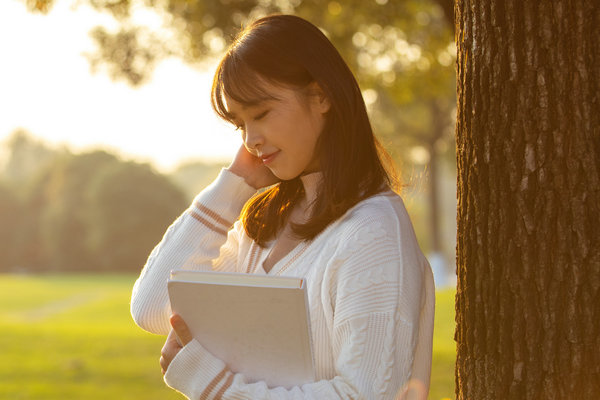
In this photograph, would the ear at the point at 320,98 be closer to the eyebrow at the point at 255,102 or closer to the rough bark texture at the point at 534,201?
the eyebrow at the point at 255,102

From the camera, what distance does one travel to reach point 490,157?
7.33 ft

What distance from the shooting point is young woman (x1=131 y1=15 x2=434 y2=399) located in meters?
2.00

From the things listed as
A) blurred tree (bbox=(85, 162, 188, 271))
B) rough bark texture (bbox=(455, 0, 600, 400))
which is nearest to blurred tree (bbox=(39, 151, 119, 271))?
blurred tree (bbox=(85, 162, 188, 271))

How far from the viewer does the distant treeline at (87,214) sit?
4034 centimetres

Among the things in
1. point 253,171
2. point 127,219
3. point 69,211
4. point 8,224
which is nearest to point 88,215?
point 69,211

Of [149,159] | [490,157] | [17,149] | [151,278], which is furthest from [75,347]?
[17,149]

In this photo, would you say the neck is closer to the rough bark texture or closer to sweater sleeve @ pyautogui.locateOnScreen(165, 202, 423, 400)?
sweater sleeve @ pyautogui.locateOnScreen(165, 202, 423, 400)

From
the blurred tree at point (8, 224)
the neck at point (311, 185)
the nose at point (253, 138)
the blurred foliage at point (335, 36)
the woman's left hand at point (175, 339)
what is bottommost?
the blurred tree at point (8, 224)

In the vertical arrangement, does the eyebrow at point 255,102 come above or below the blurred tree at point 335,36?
below

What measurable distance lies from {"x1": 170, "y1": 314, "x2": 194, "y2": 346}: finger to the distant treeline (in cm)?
3720

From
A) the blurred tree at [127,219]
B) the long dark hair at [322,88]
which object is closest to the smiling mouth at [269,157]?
the long dark hair at [322,88]

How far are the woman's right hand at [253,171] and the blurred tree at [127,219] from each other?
37.7m

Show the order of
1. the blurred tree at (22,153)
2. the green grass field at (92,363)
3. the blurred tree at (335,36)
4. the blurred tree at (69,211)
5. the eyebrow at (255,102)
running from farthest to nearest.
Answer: the blurred tree at (22,153) < the blurred tree at (69,211) < the blurred tree at (335,36) < the green grass field at (92,363) < the eyebrow at (255,102)

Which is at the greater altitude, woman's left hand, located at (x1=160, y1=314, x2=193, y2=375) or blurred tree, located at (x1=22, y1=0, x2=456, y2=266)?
blurred tree, located at (x1=22, y1=0, x2=456, y2=266)
